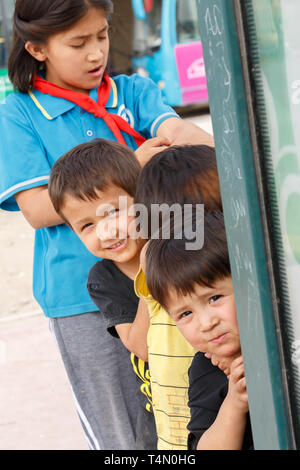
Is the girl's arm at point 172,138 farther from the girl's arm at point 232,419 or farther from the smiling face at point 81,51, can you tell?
the girl's arm at point 232,419

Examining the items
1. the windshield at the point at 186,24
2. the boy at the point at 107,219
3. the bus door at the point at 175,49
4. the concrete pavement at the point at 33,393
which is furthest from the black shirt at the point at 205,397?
the windshield at the point at 186,24

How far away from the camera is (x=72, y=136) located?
208cm

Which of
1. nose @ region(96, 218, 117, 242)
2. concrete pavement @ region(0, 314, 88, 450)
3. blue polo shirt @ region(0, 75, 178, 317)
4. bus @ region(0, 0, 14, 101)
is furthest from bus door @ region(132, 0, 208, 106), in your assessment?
nose @ region(96, 218, 117, 242)

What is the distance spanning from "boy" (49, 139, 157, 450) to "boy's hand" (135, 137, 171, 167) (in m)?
0.03

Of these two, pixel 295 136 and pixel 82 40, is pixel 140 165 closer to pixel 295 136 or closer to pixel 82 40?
pixel 82 40

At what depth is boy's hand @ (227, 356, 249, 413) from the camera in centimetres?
123

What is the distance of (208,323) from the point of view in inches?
52.2

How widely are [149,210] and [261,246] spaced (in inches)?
26.7

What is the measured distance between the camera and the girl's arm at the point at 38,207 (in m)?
1.96

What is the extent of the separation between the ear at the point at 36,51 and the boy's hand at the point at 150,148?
42 cm

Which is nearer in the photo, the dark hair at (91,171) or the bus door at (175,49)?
the dark hair at (91,171)

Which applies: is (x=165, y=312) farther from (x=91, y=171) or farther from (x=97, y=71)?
(x=97, y=71)

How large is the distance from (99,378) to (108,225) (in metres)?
0.54

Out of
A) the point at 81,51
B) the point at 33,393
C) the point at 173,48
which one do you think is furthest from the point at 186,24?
the point at 81,51
